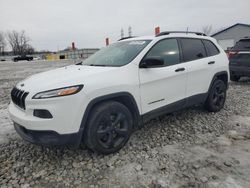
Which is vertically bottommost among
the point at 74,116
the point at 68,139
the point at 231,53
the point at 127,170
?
the point at 127,170

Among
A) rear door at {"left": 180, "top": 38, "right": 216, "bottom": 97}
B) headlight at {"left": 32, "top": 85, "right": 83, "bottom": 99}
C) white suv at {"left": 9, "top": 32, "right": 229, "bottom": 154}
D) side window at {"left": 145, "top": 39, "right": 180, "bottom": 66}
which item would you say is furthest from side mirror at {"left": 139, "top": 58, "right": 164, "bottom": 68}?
headlight at {"left": 32, "top": 85, "right": 83, "bottom": 99}

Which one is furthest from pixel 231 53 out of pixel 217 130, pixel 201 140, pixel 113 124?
pixel 113 124

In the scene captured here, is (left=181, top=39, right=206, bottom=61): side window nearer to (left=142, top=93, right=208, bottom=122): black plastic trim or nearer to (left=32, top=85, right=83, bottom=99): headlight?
(left=142, top=93, right=208, bottom=122): black plastic trim

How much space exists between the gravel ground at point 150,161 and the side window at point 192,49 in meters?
1.32

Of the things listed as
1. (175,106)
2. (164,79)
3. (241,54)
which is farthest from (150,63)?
(241,54)

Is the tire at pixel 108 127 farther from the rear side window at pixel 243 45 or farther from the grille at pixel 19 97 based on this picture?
the rear side window at pixel 243 45

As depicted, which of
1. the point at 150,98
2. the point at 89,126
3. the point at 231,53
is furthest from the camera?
the point at 231,53

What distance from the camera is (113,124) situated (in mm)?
3090

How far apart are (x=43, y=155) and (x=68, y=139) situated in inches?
32.0

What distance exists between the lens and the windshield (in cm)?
344

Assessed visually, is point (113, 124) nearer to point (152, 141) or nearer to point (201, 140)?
point (152, 141)

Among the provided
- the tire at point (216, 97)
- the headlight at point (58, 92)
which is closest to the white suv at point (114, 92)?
the headlight at point (58, 92)

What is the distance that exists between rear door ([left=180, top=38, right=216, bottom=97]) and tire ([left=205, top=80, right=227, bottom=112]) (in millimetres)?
280

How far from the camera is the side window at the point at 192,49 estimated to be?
162 inches
